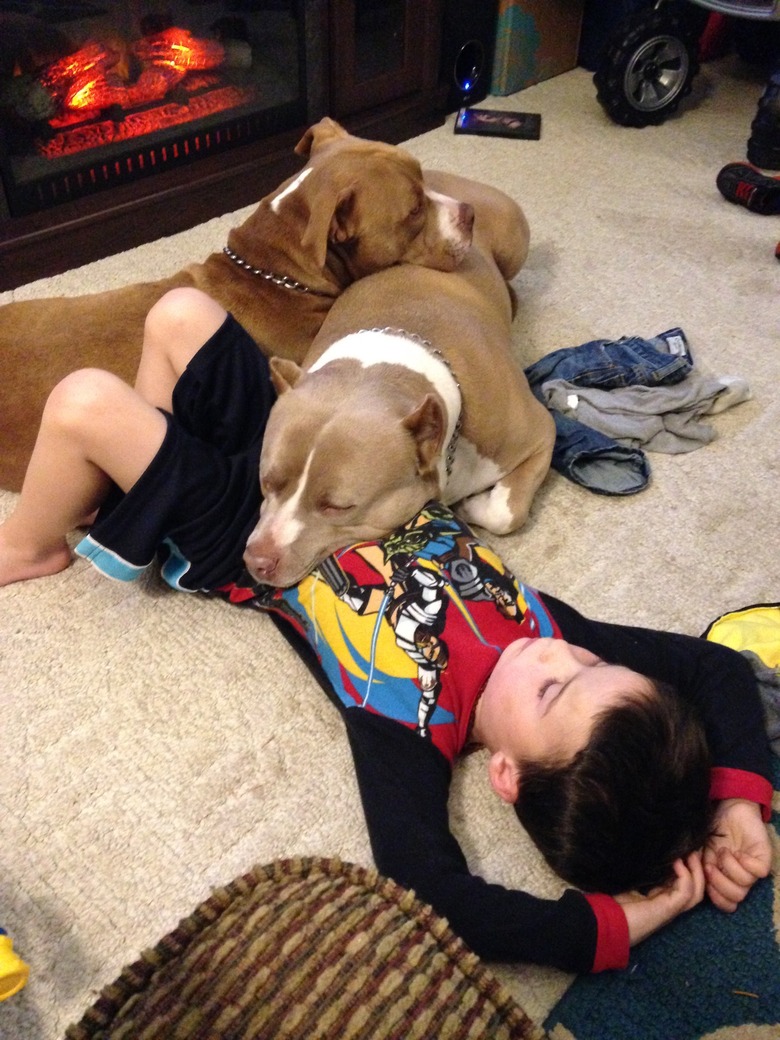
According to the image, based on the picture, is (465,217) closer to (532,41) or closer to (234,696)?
(234,696)

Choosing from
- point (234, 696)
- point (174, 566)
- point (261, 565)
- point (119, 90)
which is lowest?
point (234, 696)

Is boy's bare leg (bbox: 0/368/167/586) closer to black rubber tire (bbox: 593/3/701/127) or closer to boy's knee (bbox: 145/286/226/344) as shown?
boy's knee (bbox: 145/286/226/344)

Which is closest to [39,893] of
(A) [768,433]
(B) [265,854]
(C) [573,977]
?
(B) [265,854]

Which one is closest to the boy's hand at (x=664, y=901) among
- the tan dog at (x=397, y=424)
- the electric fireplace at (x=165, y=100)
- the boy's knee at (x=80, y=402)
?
the tan dog at (x=397, y=424)

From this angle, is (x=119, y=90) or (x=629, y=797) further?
(x=119, y=90)


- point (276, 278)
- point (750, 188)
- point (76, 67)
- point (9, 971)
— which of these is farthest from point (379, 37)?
point (9, 971)

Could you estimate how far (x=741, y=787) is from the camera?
1152 mm

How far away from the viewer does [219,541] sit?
1.38m

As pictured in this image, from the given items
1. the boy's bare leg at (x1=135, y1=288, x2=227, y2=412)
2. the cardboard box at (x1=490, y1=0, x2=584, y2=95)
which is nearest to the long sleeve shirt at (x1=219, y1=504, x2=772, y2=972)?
the boy's bare leg at (x1=135, y1=288, x2=227, y2=412)

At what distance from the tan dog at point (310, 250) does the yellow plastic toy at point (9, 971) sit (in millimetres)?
892

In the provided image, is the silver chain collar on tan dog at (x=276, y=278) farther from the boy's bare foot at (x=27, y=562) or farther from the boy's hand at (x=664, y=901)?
the boy's hand at (x=664, y=901)

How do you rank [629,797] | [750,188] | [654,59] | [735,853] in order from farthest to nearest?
[654,59] → [750,188] → [735,853] → [629,797]

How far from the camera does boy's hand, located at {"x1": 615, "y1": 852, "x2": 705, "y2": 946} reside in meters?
1.07

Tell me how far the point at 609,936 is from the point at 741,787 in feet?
0.88
